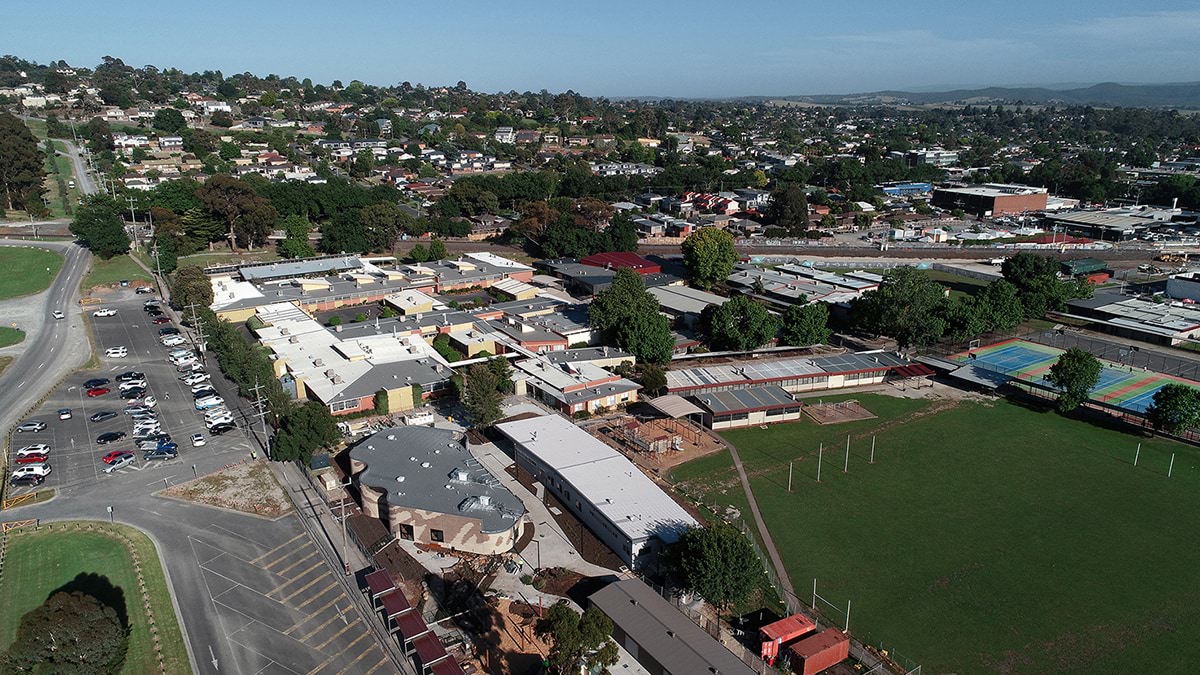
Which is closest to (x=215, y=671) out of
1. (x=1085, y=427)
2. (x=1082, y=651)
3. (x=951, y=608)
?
(x=951, y=608)

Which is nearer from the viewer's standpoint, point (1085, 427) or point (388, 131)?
point (1085, 427)

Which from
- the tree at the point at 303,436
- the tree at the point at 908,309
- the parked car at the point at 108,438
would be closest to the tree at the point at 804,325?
the tree at the point at 908,309

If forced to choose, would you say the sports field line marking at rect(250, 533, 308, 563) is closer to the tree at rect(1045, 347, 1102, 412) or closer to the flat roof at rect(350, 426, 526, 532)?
the flat roof at rect(350, 426, 526, 532)

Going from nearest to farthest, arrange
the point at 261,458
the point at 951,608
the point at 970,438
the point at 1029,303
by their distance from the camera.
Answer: the point at 951,608 < the point at 261,458 < the point at 970,438 < the point at 1029,303

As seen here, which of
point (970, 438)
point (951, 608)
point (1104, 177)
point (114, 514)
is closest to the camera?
point (951, 608)

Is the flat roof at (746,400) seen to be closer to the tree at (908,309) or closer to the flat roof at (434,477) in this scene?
the tree at (908,309)

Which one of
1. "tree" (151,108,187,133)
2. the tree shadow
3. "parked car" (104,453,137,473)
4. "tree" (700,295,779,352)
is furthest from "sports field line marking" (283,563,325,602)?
"tree" (151,108,187,133)

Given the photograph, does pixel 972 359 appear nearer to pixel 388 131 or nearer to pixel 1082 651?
pixel 1082 651

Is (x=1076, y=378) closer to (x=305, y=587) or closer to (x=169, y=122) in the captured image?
(x=305, y=587)
